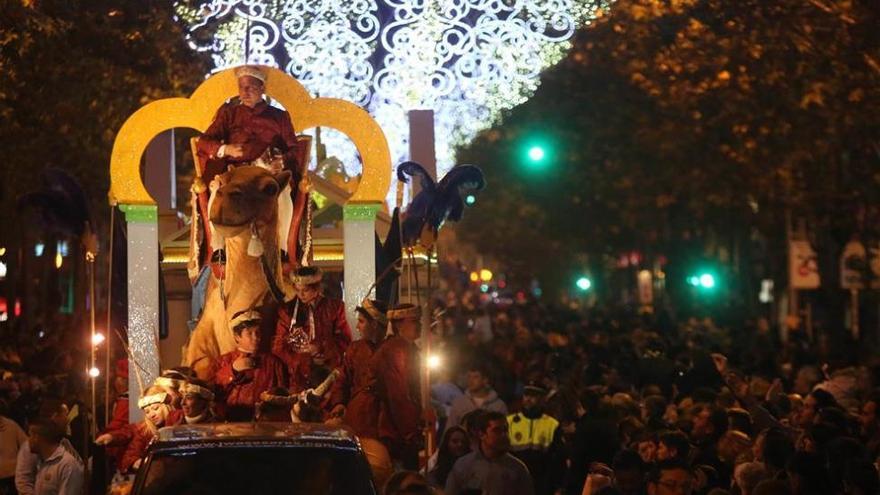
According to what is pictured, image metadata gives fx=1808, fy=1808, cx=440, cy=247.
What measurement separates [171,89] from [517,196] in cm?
3257

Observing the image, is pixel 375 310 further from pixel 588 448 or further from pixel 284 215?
pixel 588 448

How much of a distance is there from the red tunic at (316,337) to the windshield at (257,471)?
3960 mm

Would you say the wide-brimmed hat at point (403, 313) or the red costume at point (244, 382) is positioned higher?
the wide-brimmed hat at point (403, 313)

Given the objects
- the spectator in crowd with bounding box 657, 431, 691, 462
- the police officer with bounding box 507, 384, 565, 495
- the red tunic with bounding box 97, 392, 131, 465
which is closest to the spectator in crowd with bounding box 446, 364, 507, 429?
the police officer with bounding box 507, 384, 565, 495

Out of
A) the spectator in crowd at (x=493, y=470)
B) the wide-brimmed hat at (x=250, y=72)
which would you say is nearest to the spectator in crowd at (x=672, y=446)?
the spectator in crowd at (x=493, y=470)

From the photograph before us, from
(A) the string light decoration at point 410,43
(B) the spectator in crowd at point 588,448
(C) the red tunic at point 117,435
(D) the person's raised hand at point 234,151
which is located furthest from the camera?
(A) the string light decoration at point 410,43

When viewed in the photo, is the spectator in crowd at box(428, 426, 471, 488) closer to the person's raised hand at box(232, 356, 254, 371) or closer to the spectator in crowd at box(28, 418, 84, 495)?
the person's raised hand at box(232, 356, 254, 371)

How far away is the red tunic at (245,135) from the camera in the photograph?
14.4m

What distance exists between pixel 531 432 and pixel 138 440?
13.7ft

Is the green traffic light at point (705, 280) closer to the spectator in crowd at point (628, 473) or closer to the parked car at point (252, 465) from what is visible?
the spectator in crowd at point (628, 473)

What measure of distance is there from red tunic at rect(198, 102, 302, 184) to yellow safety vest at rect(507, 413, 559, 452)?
9.39 feet

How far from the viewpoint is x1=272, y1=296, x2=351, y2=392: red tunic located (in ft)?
44.3

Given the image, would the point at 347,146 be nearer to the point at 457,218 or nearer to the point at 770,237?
the point at 457,218

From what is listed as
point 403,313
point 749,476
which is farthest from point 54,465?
point 749,476
